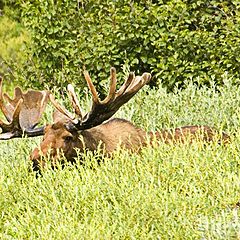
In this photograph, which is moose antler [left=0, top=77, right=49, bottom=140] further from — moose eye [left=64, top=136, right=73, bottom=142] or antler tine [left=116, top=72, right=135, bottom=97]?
antler tine [left=116, top=72, right=135, bottom=97]

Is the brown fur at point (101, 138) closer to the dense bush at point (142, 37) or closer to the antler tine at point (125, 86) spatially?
A: the antler tine at point (125, 86)

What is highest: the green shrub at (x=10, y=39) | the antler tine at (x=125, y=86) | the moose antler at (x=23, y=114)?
the antler tine at (x=125, y=86)

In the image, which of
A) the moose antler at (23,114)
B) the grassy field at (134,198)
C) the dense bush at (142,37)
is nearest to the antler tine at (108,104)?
the moose antler at (23,114)

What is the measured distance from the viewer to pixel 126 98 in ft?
20.2

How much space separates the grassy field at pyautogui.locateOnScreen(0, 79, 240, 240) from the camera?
4168mm

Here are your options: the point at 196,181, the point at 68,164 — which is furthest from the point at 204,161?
the point at 68,164

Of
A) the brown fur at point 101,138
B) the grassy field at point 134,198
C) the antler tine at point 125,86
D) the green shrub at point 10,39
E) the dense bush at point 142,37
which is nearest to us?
the grassy field at point 134,198

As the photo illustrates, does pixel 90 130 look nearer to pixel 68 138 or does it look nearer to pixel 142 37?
pixel 68 138

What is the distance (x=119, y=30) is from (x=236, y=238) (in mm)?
5453

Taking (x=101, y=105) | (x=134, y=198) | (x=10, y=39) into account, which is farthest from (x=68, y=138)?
(x=10, y=39)

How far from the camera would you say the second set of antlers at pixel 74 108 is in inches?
237

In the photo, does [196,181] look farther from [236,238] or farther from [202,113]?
[202,113]

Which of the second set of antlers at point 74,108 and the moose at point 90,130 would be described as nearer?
the moose at point 90,130

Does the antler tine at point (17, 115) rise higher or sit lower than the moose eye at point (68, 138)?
higher
